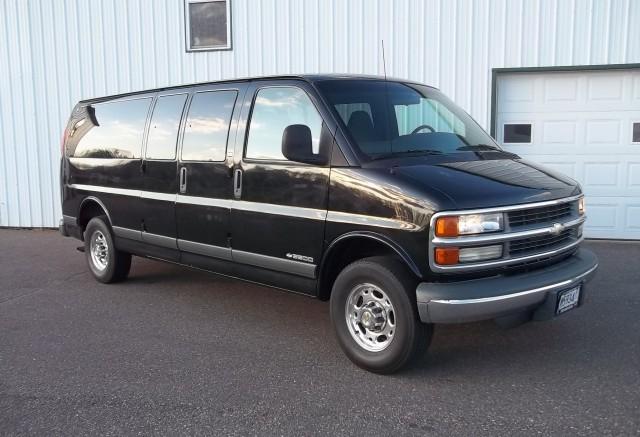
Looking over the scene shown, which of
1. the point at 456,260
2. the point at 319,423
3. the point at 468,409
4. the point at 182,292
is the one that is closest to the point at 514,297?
the point at 456,260

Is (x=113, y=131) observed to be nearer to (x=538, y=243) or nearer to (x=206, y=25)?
(x=206, y=25)

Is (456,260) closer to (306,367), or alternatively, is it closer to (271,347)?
(306,367)

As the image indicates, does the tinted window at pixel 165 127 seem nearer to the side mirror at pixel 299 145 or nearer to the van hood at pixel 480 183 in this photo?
the side mirror at pixel 299 145

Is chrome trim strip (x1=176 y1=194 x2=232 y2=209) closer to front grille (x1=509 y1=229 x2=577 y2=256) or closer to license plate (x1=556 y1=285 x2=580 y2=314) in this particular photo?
front grille (x1=509 y1=229 x2=577 y2=256)

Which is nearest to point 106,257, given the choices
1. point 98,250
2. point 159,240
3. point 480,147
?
point 98,250

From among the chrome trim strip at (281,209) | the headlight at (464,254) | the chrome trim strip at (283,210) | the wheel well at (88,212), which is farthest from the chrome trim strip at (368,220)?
the wheel well at (88,212)

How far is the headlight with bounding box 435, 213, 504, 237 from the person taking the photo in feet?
12.6

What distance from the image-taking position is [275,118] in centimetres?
499

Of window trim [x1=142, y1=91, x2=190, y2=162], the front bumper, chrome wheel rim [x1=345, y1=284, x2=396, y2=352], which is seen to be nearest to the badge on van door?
chrome wheel rim [x1=345, y1=284, x2=396, y2=352]

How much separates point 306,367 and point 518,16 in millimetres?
6511

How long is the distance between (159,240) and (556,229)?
147 inches

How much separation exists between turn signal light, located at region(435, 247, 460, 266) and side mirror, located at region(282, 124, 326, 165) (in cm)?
115

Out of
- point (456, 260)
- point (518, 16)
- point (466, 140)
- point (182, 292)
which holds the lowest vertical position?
point (182, 292)

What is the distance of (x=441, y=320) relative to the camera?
12.6ft
